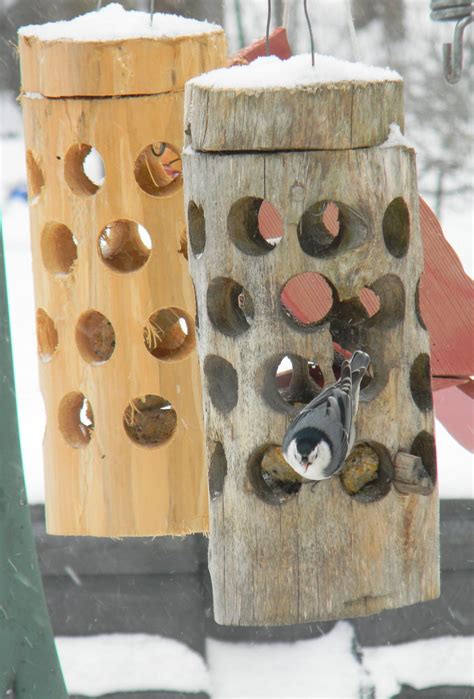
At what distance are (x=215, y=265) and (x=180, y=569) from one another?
9.63ft

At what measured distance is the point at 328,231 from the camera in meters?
2.34

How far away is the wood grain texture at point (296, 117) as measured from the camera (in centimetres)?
204

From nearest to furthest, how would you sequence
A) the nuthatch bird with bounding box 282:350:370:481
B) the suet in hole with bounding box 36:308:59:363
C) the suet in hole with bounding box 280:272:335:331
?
the nuthatch bird with bounding box 282:350:370:481 < the suet in hole with bounding box 280:272:335:331 < the suet in hole with bounding box 36:308:59:363

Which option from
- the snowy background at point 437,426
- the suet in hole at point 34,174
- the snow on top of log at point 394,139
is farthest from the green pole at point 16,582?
the snowy background at point 437,426

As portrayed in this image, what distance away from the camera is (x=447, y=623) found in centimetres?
497

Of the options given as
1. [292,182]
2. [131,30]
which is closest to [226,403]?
[292,182]

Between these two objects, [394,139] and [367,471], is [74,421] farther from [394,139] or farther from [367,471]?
[394,139]

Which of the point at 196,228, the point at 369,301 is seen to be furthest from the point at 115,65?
the point at 369,301

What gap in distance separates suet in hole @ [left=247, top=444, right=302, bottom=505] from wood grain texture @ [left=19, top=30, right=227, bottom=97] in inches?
31.3

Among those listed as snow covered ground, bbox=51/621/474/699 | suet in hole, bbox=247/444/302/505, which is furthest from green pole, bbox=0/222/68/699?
snow covered ground, bbox=51/621/474/699

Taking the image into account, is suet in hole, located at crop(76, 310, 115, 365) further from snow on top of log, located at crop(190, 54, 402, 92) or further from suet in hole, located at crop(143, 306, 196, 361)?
snow on top of log, located at crop(190, 54, 402, 92)

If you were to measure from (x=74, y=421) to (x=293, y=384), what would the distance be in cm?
64

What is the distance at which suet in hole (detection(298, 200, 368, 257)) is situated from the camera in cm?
213

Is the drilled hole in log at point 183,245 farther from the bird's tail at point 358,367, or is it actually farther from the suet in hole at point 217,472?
the bird's tail at point 358,367
